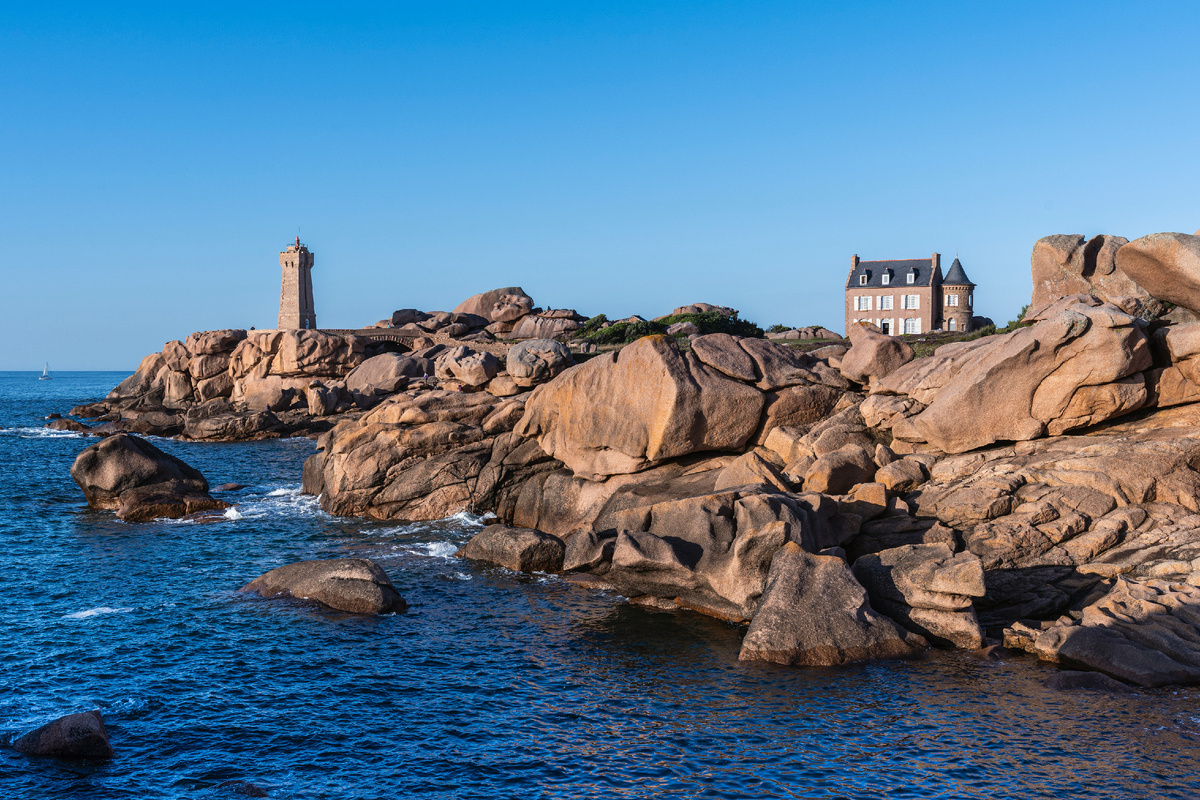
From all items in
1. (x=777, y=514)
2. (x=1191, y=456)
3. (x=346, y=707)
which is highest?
(x=1191, y=456)

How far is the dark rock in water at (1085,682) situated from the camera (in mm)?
21391

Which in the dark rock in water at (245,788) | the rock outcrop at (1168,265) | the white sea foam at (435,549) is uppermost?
the rock outcrop at (1168,265)

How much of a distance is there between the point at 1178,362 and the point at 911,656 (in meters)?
16.5

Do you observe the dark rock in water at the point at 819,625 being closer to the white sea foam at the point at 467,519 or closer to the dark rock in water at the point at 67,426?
the white sea foam at the point at 467,519

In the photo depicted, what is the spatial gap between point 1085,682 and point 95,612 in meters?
30.6

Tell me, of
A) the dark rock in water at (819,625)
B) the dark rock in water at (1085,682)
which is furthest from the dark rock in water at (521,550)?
the dark rock in water at (1085,682)

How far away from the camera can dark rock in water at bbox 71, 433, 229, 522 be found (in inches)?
A: 1866

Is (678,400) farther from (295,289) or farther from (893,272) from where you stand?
(295,289)

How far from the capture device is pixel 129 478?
1897 inches

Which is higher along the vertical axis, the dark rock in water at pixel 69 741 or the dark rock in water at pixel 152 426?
the dark rock in water at pixel 152 426

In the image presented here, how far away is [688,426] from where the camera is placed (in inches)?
1457

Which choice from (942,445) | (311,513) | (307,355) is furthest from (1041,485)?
(307,355)

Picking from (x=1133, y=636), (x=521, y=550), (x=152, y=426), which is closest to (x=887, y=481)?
(x=1133, y=636)

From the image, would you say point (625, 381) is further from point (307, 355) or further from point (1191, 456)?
point (307, 355)
